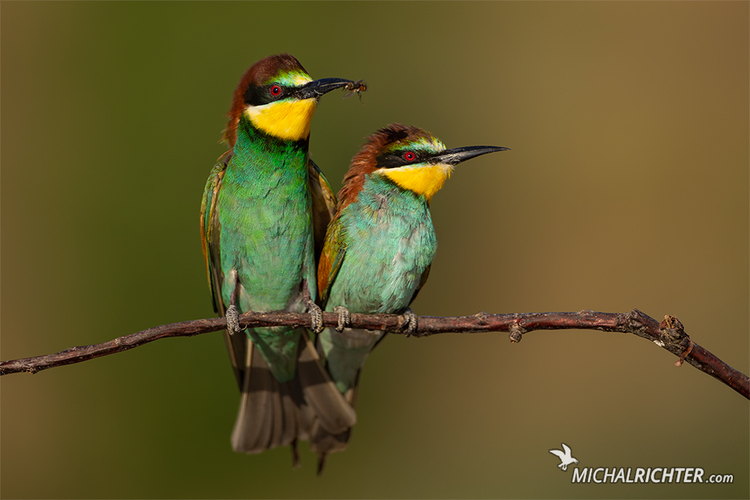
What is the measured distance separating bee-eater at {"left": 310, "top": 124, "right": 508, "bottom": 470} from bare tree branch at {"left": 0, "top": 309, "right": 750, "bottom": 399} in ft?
1.35

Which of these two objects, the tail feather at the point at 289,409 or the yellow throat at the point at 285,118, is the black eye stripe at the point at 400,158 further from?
the tail feather at the point at 289,409

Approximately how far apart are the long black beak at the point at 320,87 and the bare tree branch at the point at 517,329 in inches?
25.7

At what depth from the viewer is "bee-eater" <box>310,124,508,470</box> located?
6.33ft

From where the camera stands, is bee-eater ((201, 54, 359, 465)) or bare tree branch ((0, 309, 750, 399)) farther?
bee-eater ((201, 54, 359, 465))

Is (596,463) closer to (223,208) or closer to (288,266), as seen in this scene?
(288,266)

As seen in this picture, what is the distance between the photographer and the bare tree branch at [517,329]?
4.13 ft

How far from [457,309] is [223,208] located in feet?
6.88

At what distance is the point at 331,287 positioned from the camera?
81.1 inches

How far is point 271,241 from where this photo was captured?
6.30 ft

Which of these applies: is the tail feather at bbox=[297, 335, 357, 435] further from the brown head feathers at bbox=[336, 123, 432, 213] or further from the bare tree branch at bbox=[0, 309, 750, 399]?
the bare tree branch at bbox=[0, 309, 750, 399]

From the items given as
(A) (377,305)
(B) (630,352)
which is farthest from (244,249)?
(B) (630,352)

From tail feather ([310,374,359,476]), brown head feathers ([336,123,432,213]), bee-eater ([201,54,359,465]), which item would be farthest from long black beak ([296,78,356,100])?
tail feather ([310,374,359,476])

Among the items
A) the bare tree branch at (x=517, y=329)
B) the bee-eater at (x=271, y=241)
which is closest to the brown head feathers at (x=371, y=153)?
the bee-eater at (x=271, y=241)

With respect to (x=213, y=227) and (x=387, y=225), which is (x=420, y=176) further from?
(x=213, y=227)
